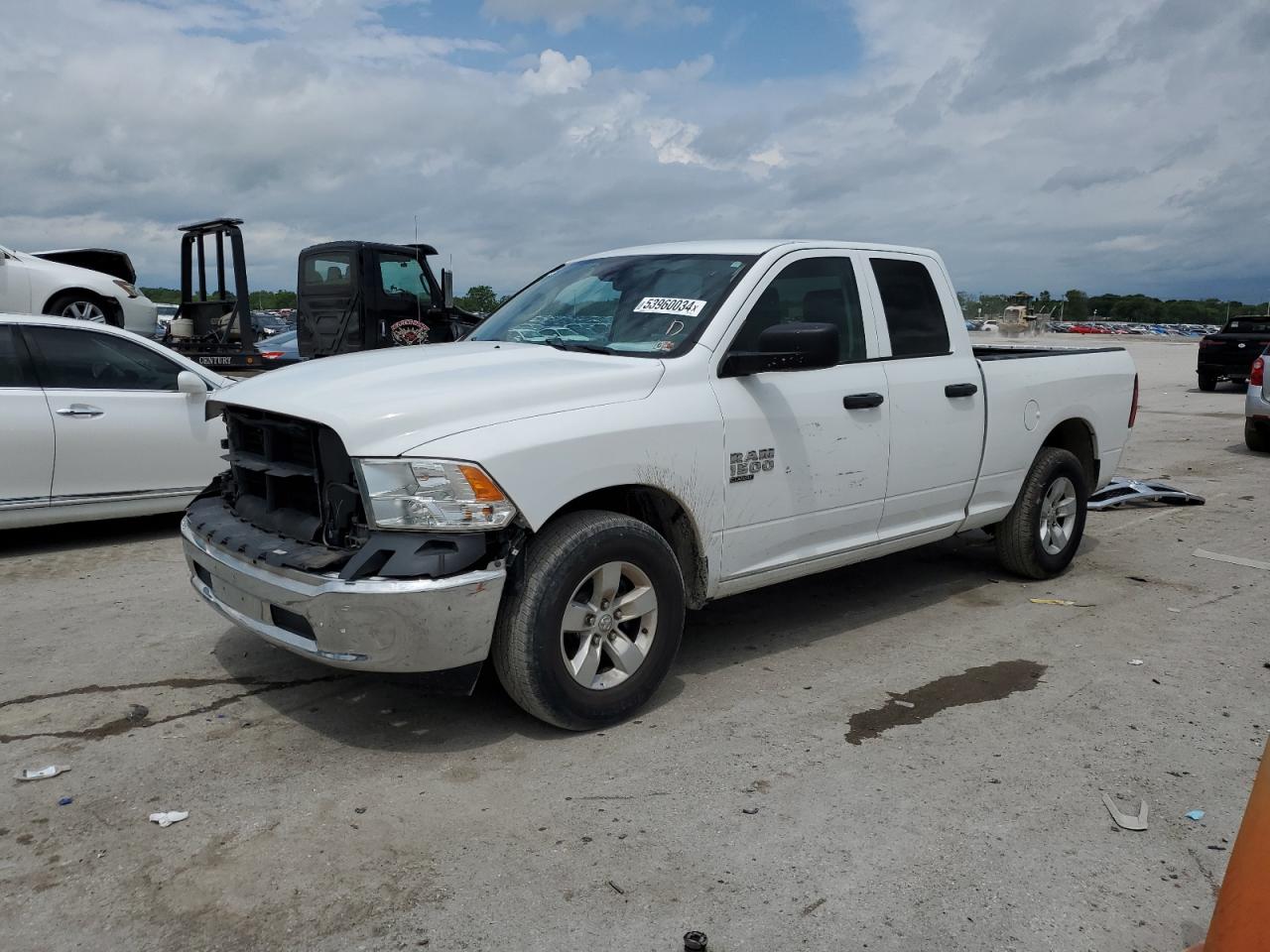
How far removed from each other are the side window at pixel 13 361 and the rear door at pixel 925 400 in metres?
5.30

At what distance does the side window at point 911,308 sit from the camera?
Result: 5.39 metres

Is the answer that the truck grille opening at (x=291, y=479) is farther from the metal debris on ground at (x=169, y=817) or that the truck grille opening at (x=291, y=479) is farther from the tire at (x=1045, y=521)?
→ the tire at (x=1045, y=521)

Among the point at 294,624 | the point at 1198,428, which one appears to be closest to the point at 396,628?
the point at 294,624

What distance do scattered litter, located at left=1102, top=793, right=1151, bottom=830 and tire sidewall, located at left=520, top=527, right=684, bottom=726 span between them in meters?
1.63

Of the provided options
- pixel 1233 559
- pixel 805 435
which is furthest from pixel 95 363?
pixel 1233 559

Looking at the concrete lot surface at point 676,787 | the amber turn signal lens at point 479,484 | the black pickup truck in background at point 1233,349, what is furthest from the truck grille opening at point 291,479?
the black pickup truck in background at point 1233,349

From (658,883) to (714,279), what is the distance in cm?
267

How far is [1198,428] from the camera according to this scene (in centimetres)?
1495

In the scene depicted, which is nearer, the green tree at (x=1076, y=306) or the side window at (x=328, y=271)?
the side window at (x=328, y=271)

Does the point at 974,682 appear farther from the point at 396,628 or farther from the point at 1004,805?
the point at 396,628

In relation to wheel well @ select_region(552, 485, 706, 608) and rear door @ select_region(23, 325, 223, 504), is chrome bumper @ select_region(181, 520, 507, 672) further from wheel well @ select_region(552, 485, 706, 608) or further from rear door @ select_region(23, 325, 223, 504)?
rear door @ select_region(23, 325, 223, 504)

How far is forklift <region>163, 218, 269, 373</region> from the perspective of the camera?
1268cm

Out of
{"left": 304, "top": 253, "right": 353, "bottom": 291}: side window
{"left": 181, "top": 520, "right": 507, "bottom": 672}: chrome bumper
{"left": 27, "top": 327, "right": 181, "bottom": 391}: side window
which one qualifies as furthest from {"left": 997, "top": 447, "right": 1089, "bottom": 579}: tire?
{"left": 304, "top": 253, "right": 353, "bottom": 291}: side window

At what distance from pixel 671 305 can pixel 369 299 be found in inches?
305
